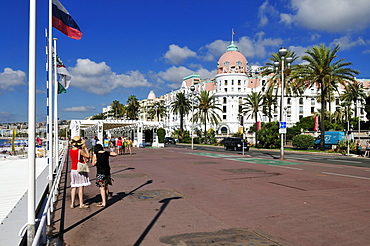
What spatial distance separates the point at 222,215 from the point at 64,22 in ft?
20.8

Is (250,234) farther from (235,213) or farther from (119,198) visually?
(119,198)

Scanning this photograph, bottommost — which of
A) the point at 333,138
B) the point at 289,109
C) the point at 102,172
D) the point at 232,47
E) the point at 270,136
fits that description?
the point at 333,138

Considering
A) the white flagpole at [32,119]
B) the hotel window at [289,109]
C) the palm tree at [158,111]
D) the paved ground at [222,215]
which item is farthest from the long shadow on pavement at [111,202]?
the hotel window at [289,109]

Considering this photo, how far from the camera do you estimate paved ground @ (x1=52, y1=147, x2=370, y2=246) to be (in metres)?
5.80

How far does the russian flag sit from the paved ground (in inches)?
178

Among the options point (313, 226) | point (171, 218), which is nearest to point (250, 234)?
point (313, 226)

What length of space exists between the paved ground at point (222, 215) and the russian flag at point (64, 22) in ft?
14.8

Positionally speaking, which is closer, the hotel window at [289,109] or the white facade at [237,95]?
the white facade at [237,95]

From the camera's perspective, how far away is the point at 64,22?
29.3ft

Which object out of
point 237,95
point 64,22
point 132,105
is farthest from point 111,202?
point 237,95

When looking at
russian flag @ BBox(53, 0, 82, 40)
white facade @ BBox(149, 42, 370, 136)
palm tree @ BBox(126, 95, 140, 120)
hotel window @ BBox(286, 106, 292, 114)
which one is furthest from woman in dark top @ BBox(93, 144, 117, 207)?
hotel window @ BBox(286, 106, 292, 114)

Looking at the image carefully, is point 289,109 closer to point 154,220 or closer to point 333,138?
point 333,138

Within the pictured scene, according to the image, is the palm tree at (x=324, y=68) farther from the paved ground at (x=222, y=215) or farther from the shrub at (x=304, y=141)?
the paved ground at (x=222, y=215)

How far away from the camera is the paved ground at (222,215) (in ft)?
19.0
